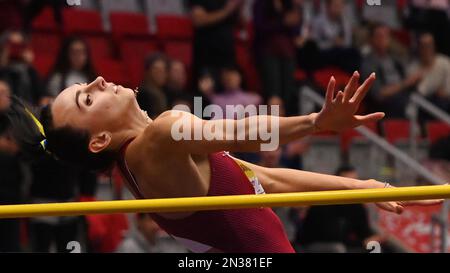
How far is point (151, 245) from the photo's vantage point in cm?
780

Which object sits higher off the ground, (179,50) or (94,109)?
(94,109)

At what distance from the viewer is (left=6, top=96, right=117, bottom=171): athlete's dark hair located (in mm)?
4793

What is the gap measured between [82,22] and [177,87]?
1720 mm

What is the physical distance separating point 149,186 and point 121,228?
3057mm

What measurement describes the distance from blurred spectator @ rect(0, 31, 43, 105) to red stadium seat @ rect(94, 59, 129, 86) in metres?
0.74

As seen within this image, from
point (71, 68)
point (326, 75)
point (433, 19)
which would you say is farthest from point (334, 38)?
point (71, 68)

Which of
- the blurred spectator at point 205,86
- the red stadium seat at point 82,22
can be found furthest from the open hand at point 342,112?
the red stadium seat at point 82,22

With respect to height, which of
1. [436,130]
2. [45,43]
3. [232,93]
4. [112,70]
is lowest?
[436,130]

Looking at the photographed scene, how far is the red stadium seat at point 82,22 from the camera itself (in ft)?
31.1

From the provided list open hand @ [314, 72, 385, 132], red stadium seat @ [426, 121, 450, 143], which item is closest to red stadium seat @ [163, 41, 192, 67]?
red stadium seat @ [426, 121, 450, 143]

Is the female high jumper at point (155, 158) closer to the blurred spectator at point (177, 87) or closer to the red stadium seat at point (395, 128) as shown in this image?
the blurred spectator at point (177, 87)

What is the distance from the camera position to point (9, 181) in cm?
746

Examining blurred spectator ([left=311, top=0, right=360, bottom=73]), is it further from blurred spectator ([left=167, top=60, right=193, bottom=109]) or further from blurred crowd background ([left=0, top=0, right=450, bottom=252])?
blurred spectator ([left=167, top=60, right=193, bottom=109])

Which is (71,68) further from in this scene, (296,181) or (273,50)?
(296,181)
